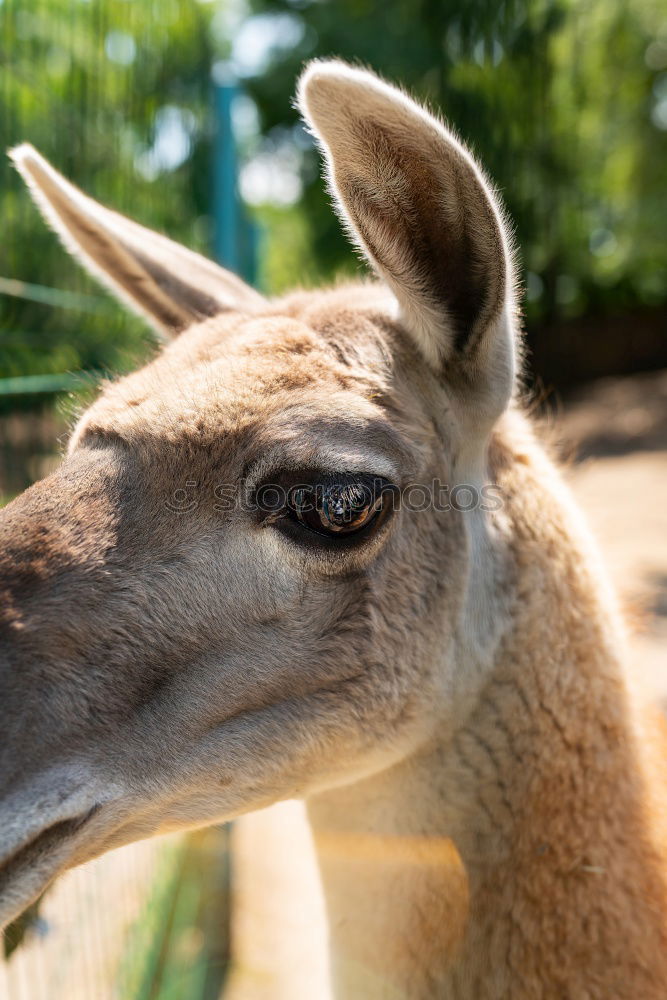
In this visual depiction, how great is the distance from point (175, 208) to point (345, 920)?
4897 mm

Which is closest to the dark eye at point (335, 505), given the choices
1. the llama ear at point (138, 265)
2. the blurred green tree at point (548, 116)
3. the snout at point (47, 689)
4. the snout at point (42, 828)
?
the snout at point (47, 689)

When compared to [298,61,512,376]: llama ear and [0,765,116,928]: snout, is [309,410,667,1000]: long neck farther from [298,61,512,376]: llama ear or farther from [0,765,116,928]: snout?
[0,765,116,928]: snout

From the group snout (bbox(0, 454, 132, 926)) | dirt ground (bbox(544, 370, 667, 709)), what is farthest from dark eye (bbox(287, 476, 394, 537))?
dirt ground (bbox(544, 370, 667, 709))

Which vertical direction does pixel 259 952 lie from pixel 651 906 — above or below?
below

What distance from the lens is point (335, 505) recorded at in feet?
6.56

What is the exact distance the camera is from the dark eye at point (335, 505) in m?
1.99

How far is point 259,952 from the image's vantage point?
166 inches

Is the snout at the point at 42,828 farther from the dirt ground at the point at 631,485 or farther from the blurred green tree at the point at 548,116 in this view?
the blurred green tree at the point at 548,116

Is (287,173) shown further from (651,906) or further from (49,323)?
(651,906)

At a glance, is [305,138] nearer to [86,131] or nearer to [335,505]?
[86,131]

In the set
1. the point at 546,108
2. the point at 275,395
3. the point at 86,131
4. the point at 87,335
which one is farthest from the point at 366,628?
the point at 546,108

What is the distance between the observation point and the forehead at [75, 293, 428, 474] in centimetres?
200

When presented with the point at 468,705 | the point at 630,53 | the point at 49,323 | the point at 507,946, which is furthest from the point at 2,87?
the point at 630,53

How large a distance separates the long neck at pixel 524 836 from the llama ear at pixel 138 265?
1.16 m
